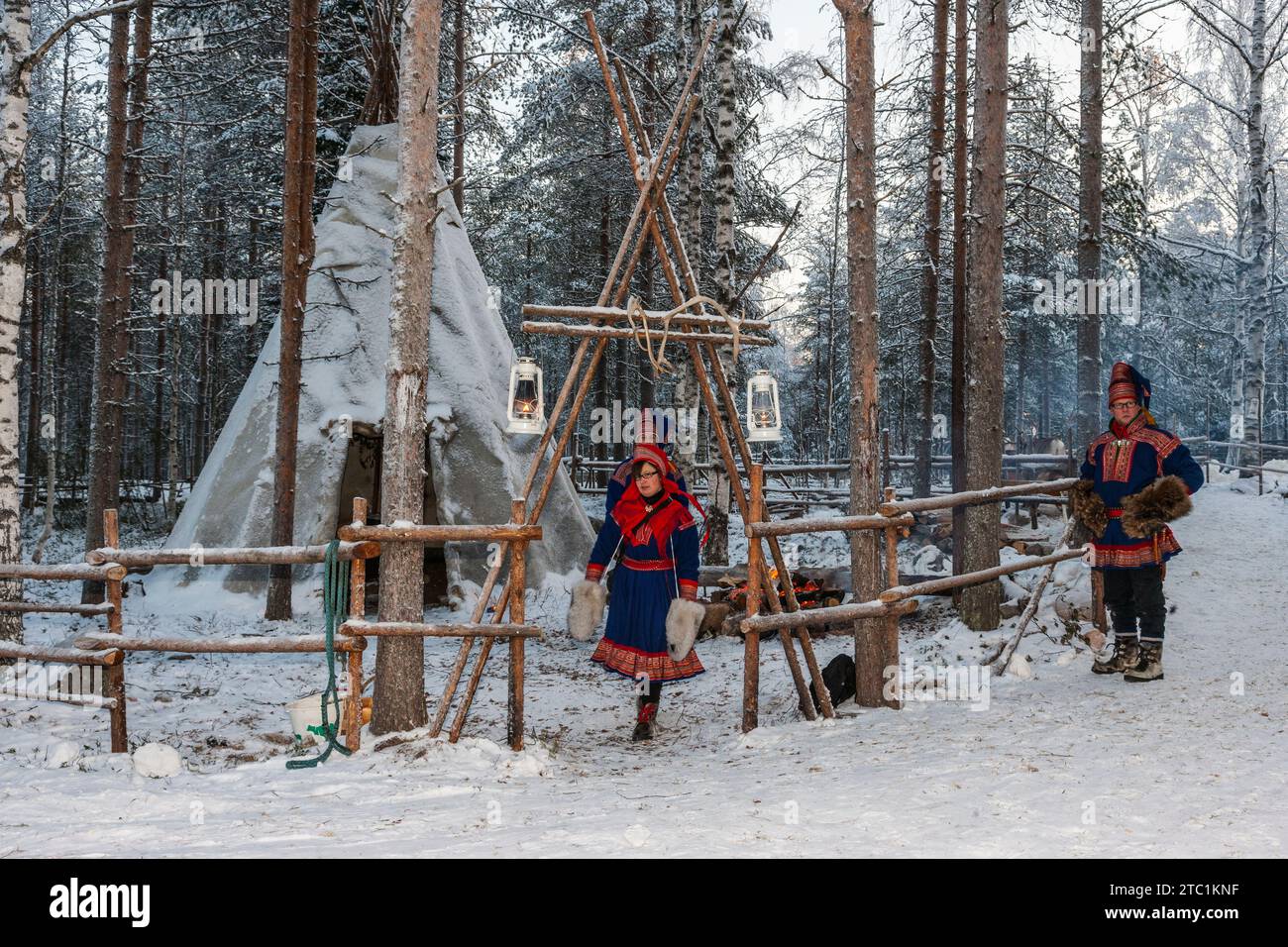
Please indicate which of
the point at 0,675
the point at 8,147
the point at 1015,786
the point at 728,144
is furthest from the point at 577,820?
the point at 728,144

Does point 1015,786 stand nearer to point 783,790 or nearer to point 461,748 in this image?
point 783,790

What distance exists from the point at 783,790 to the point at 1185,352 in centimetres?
3067

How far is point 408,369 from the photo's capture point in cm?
457

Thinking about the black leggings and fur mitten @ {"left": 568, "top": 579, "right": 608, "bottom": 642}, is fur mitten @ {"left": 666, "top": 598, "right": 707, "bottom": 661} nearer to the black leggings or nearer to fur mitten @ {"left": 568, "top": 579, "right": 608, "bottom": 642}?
fur mitten @ {"left": 568, "top": 579, "right": 608, "bottom": 642}

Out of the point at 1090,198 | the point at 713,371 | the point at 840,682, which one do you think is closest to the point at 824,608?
the point at 840,682

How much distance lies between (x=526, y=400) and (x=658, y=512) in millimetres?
1053

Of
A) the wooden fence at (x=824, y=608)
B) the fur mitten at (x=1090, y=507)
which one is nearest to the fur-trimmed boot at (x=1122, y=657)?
the fur mitten at (x=1090, y=507)

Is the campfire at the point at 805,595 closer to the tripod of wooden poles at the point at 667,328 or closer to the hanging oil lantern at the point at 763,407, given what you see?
the tripod of wooden poles at the point at 667,328

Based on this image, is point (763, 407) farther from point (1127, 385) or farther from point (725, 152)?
point (725, 152)

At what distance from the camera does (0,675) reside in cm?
588

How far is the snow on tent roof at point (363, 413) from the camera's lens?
8.90 meters

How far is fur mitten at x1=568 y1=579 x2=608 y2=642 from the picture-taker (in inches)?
206

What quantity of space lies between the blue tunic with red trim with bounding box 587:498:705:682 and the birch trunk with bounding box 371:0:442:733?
1.20m
